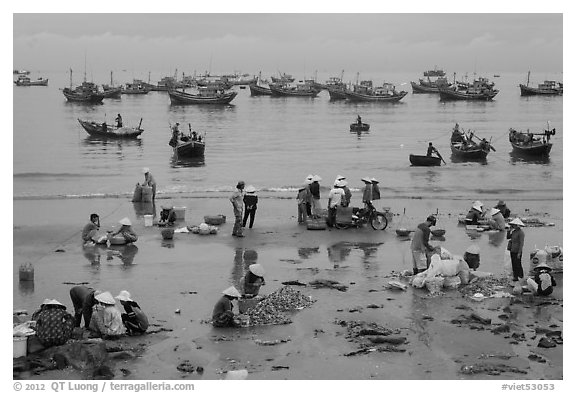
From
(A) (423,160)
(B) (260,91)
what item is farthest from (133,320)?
(B) (260,91)

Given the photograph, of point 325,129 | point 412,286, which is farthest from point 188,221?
point 325,129

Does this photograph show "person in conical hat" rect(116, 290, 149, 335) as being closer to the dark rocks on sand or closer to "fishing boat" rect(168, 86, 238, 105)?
the dark rocks on sand

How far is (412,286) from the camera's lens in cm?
1425

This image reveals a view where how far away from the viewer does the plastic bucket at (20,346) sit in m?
10.5

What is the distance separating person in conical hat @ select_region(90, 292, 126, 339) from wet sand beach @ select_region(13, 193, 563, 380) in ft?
1.30

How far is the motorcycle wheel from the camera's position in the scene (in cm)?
1933

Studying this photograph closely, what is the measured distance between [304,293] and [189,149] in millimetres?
29681

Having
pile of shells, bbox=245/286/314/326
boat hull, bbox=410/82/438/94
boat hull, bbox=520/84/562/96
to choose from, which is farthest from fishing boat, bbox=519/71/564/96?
pile of shells, bbox=245/286/314/326

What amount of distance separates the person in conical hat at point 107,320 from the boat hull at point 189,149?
30786 millimetres

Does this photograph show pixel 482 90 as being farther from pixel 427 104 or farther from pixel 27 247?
pixel 27 247

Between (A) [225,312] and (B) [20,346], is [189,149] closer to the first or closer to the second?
(A) [225,312]

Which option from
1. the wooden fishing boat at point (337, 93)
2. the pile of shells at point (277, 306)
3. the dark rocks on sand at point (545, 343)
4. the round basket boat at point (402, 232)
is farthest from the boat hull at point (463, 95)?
the dark rocks on sand at point (545, 343)

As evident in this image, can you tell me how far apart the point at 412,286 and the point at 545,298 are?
2213 millimetres

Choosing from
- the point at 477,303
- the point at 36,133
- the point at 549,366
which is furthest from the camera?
the point at 36,133
